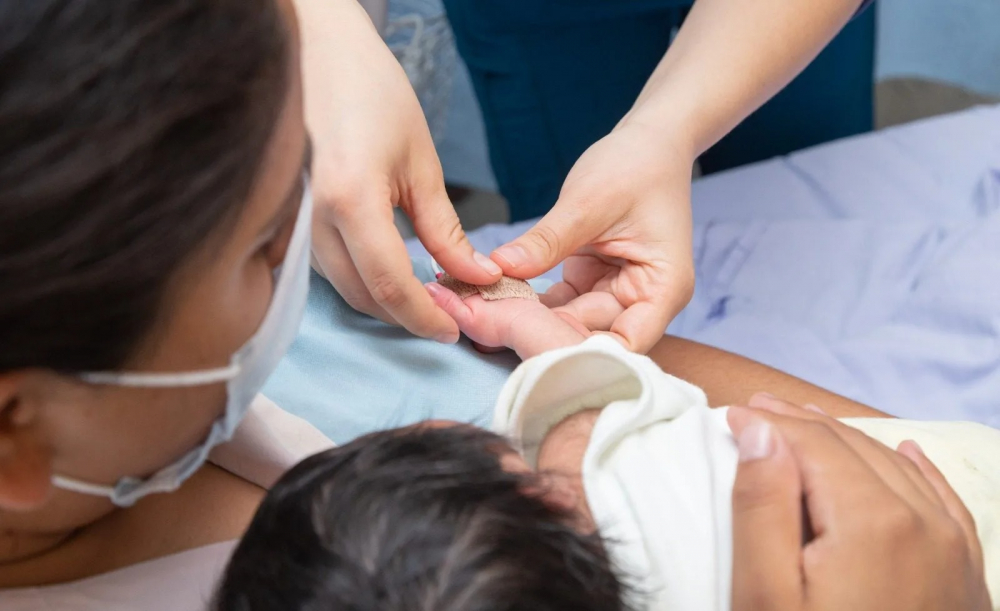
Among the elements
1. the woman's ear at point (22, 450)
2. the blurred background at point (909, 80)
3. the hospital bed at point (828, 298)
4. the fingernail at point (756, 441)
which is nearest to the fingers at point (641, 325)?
the hospital bed at point (828, 298)

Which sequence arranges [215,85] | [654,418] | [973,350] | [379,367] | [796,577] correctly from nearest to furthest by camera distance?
1. [215,85]
2. [796,577]
3. [654,418]
4. [379,367]
5. [973,350]

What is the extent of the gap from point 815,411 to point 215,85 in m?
0.56

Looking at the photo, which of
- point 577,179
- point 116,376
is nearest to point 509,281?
point 577,179

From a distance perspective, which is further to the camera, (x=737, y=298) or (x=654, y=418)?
(x=737, y=298)

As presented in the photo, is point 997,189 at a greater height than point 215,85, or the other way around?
point 215,85

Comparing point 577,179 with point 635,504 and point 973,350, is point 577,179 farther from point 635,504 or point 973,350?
point 973,350

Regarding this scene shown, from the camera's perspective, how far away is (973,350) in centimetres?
102

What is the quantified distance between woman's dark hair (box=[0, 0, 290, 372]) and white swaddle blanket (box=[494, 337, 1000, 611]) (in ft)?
1.08

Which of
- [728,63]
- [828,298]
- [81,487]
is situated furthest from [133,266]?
[828,298]

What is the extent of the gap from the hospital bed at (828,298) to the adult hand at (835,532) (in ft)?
0.95

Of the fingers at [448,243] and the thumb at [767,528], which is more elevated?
the fingers at [448,243]

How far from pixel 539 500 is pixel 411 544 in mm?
92

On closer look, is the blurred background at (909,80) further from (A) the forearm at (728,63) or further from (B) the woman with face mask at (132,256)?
(B) the woman with face mask at (132,256)

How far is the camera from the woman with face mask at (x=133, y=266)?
0.39 metres
